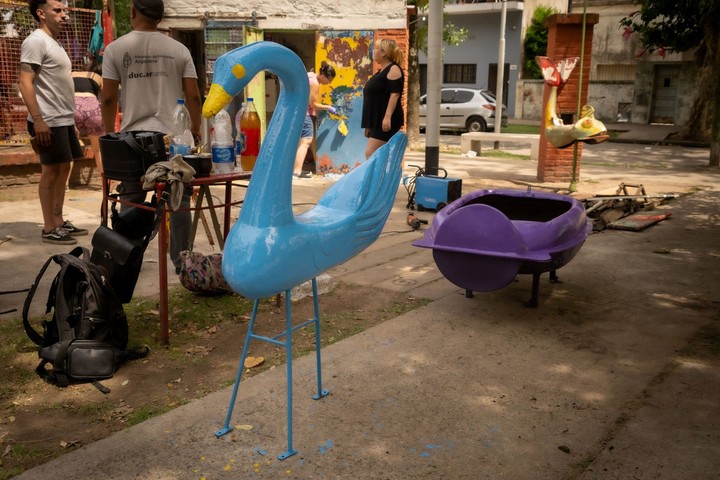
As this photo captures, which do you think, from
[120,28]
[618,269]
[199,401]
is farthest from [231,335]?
[120,28]

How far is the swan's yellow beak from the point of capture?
2408 mm

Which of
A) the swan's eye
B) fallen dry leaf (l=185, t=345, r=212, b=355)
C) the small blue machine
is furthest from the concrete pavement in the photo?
the small blue machine

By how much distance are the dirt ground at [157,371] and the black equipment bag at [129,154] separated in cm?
100

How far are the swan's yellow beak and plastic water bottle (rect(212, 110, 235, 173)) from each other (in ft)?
5.90

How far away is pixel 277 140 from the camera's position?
278 centimetres

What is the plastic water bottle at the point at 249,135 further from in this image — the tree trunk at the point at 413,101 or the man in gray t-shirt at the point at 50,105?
the tree trunk at the point at 413,101

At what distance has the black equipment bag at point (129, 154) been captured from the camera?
3902 millimetres

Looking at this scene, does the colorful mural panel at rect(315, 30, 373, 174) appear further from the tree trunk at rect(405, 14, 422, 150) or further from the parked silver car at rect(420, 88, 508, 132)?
the parked silver car at rect(420, 88, 508, 132)

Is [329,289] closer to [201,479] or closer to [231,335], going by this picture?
[231,335]

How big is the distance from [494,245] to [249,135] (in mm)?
1818

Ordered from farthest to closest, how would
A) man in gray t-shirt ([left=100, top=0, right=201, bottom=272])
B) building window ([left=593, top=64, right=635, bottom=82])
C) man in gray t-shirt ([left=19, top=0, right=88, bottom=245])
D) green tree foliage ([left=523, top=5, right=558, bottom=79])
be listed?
green tree foliage ([left=523, top=5, right=558, bottom=79]) → building window ([left=593, top=64, right=635, bottom=82]) → man in gray t-shirt ([left=19, top=0, right=88, bottom=245]) → man in gray t-shirt ([left=100, top=0, right=201, bottom=272])

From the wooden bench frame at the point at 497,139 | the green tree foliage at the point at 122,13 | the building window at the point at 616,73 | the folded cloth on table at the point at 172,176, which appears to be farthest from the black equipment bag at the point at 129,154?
the building window at the point at 616,73

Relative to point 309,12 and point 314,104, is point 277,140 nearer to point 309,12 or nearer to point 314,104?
point 314,104

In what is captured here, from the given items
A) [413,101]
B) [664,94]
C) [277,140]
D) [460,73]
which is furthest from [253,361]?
[460,73]
